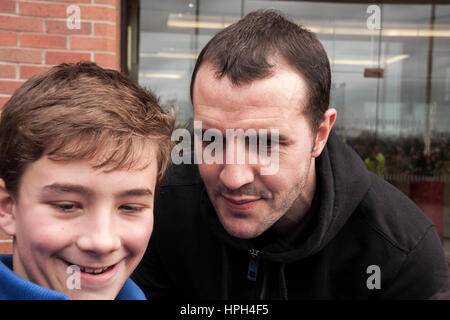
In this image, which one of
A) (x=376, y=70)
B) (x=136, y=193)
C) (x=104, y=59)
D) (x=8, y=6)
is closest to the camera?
(x=136, y=193)

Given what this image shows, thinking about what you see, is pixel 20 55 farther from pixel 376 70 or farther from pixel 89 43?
pixel 376 70

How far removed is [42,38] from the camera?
2871mm

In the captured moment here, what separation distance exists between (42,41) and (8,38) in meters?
0.20

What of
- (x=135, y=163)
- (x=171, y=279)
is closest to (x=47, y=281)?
(x=135, y=163)

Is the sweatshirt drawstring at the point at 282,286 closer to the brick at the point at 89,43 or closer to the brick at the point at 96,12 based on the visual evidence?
the brick at the point at 89,43

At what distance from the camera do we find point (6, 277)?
3.30 feet

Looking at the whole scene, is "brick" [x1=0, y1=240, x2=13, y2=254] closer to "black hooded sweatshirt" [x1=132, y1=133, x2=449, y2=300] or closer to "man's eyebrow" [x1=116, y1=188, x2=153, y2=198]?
"black hooded sweatshirt" [x1=132, y1=133, x2=449, y2=300]

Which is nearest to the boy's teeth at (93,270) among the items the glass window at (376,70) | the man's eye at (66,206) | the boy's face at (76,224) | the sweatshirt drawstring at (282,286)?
the boy's face at (76,224)

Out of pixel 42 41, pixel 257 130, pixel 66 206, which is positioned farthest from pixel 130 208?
pixel 42 41

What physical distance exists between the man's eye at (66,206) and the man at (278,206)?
539mm

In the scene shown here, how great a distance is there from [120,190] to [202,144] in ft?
1.73

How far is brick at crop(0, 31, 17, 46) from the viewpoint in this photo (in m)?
2.84

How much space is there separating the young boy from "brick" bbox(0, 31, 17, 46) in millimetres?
1921
